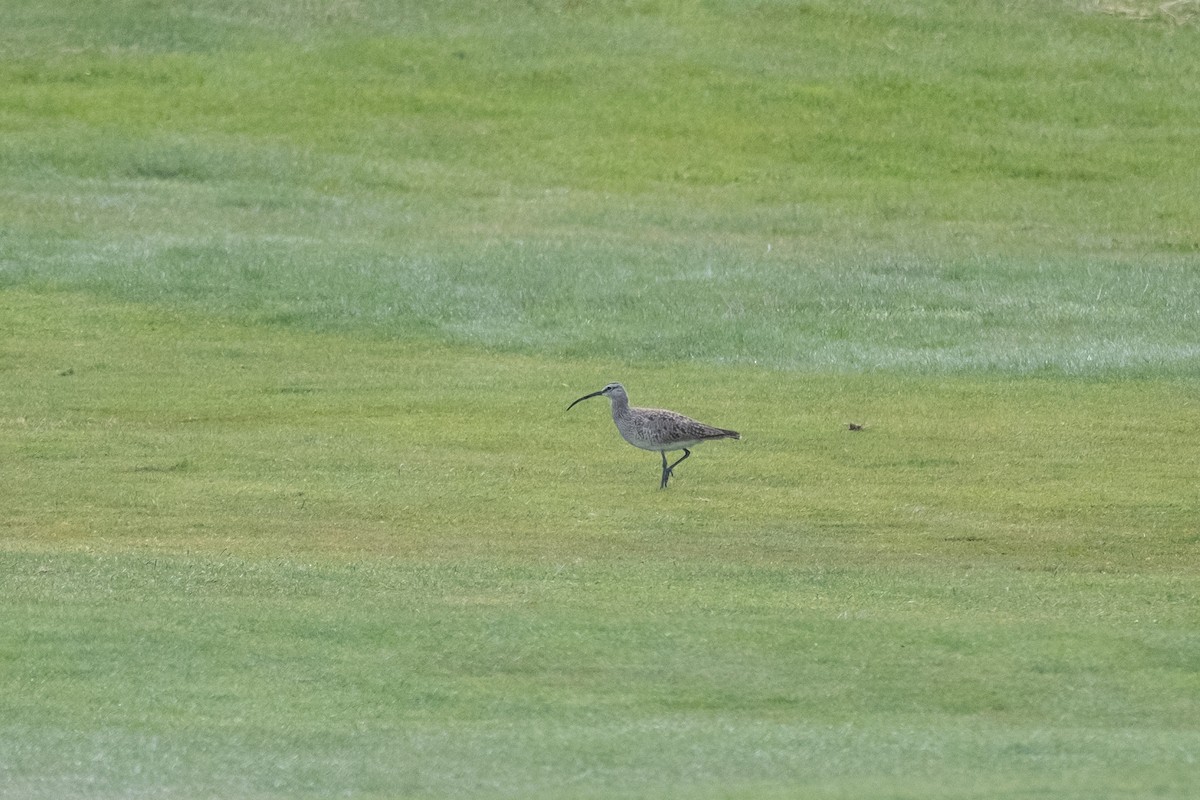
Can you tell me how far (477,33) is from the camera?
147 feet

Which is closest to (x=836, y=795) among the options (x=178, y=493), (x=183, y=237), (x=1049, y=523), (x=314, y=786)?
(x=314, y=786)

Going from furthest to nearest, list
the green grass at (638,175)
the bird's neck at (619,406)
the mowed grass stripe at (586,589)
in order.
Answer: the green grass at (638,175)
the bird's neck at (619,406)
the mowed grass stripe at (586,589)

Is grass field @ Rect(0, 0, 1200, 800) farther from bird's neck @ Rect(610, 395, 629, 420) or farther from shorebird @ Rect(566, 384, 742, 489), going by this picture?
bird's neck @ Rect(610, 395, 629, 420)

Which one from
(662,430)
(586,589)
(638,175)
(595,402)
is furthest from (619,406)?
(638,175)

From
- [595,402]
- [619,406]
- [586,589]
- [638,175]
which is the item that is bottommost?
[638,175]

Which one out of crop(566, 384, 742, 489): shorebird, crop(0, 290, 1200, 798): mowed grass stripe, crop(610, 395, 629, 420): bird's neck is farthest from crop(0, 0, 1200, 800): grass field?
crop(610, 395, 629, 420): bird's neck

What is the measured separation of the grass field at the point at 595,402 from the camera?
1190 centimetres

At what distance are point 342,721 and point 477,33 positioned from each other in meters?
34.3

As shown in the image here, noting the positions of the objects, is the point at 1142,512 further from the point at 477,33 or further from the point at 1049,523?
the point at 477,33

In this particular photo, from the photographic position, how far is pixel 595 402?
25125mm

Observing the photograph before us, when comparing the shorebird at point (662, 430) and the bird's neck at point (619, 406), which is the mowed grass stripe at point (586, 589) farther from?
the bird's neck at point (619, 406)

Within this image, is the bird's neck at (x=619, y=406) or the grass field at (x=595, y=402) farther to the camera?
the bird's neck at (x=619, y=406)

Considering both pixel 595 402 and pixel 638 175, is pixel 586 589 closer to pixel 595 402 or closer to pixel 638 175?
pixel 595 402

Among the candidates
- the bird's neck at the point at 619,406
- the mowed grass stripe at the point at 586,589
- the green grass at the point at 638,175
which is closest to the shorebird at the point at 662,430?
the bird's neck at the point at 619,406
